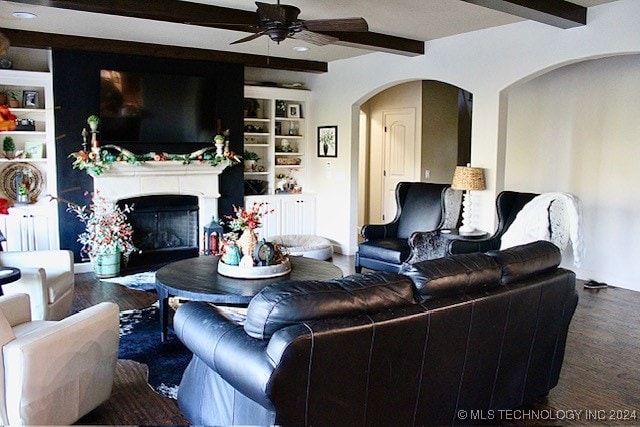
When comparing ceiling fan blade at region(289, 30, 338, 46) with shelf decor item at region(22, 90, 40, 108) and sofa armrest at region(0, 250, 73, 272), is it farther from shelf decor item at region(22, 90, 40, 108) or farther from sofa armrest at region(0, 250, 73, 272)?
shelf decor item at region(22, 90, 40, 108)

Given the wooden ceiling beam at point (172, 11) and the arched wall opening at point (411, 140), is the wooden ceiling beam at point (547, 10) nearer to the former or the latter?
the wooden ceiling beam at point (172, 11)

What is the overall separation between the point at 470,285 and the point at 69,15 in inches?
185

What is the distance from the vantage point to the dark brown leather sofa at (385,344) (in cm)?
214

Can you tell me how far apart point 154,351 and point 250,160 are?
4497 millimetres

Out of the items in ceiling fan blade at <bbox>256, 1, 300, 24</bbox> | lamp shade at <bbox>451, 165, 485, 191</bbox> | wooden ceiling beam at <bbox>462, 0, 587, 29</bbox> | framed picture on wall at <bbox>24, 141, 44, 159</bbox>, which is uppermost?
wooden ceiling beam at <bbox>462, 0, 587, 29</bbox>

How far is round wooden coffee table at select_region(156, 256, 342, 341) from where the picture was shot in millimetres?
3801

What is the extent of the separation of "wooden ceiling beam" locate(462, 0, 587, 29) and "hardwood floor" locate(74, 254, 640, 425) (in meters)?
2.64

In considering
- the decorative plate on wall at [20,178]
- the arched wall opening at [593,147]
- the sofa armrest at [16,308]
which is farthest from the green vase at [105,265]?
the arched wall opening at [593,147]

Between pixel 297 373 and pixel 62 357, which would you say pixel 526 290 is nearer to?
pixel 297 373

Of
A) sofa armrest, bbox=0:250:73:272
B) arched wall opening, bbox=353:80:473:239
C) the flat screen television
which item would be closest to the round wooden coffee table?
sofa armrest, bbox=0:250:73:272

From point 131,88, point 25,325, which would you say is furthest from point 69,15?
point 25,325

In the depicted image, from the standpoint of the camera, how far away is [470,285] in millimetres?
2684

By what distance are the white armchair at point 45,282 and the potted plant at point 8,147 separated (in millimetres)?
2466

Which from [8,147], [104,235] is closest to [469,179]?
[104,235]
